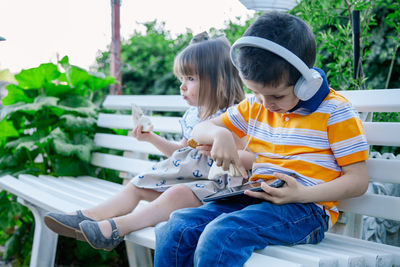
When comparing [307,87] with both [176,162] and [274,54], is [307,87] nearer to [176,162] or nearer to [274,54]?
[274,54]

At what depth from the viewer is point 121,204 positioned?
1990 mm

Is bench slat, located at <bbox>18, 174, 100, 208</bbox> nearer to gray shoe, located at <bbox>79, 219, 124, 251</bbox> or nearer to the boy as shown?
gray shoe, located at <bbox>79, 219, 124, 251</bbox>

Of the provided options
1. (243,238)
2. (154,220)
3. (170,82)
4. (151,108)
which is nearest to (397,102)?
(243,238)

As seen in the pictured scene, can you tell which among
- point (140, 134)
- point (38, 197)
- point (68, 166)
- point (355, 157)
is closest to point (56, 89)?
point (68, 166)

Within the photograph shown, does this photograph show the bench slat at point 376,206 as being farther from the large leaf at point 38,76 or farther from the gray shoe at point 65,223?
the large leaf at point 38,76

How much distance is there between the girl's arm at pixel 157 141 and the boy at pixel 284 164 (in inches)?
25.6

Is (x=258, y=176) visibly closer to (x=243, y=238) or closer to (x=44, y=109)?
(x=243, y=238)

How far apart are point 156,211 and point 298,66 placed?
817 mm

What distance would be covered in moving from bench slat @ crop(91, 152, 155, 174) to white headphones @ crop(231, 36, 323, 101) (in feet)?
4.83

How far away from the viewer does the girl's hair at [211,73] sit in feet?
6.87

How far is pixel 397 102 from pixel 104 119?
207 cm

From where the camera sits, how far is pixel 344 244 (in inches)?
63.5

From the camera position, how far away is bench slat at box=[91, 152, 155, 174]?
2795mm

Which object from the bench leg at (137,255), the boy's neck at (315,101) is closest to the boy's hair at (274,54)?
the boy's neck at (315,101)
